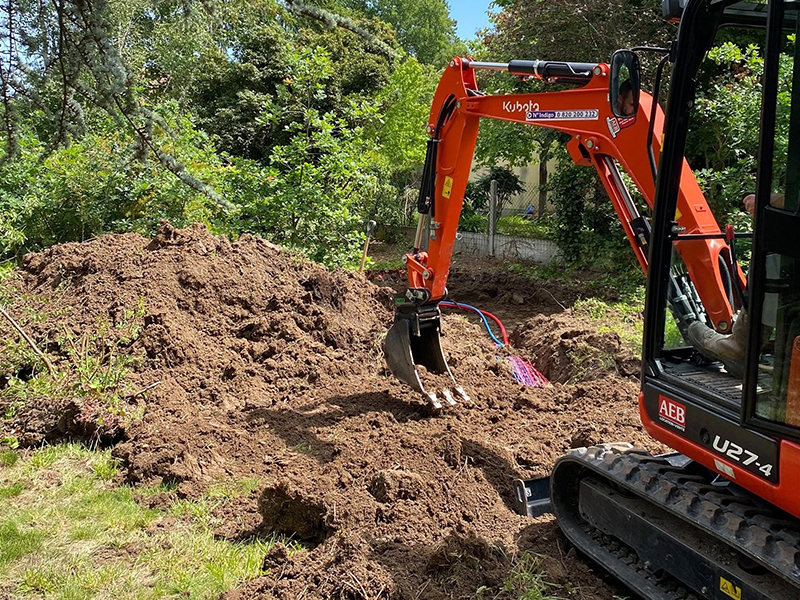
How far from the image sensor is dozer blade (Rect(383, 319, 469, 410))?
506 cm

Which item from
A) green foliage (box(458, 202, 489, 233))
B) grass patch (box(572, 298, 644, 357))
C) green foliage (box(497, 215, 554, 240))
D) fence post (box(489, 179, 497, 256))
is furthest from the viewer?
green foliage (box(458, 202, 489, 233))

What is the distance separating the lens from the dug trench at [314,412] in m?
3.12

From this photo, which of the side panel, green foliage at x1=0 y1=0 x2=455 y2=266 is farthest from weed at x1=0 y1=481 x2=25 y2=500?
the side panel

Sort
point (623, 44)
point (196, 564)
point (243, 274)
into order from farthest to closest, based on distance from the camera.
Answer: point (623, 44), point (243, 274), point (196, 564)

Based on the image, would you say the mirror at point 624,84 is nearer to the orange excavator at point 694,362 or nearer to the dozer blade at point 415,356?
the orange excavator at point 694,362

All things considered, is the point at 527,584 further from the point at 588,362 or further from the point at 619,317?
the point at 619,317

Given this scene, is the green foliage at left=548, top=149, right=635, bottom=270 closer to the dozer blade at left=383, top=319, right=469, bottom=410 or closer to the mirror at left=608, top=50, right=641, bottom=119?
the dozer blade at left=383, top=319, right=469, bottom=410

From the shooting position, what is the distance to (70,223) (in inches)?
363

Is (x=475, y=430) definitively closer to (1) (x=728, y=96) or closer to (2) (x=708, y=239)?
(2) (x=708, y=239)

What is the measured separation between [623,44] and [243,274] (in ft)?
24.4

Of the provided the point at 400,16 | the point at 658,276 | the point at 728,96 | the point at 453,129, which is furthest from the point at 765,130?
the point at 400,16

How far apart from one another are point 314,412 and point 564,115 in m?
2.84

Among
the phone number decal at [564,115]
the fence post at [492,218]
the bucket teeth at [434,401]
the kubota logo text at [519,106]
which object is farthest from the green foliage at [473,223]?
the phone number decal at [564,115]

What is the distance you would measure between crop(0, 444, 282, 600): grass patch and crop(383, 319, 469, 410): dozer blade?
4.91ft
